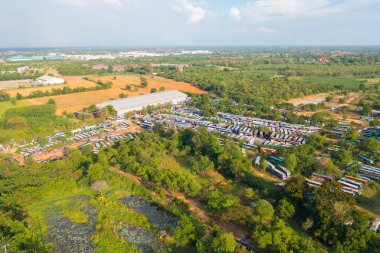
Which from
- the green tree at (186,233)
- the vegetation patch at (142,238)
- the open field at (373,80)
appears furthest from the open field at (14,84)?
the open field at (373,80)

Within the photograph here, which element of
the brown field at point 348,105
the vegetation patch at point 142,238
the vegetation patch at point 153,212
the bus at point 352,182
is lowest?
the vegetation patch at point 142,238

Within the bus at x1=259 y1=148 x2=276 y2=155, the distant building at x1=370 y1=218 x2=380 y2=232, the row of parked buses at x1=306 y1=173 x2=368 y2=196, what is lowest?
the distant building at x1=370 y1=218 x2=380 y2=232

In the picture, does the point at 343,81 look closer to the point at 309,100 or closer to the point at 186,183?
the point at 309,100

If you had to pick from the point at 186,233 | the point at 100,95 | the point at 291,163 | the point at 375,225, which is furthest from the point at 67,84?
the point at 375,225

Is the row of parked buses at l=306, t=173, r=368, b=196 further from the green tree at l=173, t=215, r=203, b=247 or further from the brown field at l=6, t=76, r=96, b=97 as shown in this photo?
the brown field at l=6, t=76, r=96, b=97

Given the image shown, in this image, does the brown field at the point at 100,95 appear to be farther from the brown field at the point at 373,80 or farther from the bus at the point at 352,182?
the brown field at the point at 373,80

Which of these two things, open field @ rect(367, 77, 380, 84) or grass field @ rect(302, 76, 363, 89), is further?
open field @ rect(367, 77, 380, 84)

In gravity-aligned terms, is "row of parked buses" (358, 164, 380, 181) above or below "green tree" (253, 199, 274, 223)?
below

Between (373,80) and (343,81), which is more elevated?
(373,80)

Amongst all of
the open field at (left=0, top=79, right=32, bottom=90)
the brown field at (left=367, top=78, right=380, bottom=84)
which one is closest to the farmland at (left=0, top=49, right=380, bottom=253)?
the open field at (left=0, top=79, right=32, bottom=90)

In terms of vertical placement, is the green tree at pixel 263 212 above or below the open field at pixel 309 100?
below
